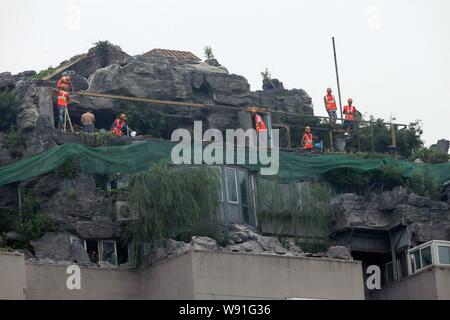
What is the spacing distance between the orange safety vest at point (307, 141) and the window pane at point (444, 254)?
Answer: 412 inches

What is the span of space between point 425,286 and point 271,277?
6689 mm

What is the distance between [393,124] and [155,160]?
14624 millimetres

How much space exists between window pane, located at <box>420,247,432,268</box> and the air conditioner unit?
10.5m

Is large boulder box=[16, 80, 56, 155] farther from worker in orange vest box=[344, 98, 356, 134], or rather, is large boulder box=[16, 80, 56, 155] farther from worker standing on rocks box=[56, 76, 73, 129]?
worker in orange vest box=[344, 98, 356, 134]

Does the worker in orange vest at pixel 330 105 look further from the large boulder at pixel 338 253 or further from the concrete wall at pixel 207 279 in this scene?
the concrete wall at pixel 207 279

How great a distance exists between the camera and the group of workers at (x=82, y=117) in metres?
69.1

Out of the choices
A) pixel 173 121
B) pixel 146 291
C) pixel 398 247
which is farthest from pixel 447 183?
pixel 146 291

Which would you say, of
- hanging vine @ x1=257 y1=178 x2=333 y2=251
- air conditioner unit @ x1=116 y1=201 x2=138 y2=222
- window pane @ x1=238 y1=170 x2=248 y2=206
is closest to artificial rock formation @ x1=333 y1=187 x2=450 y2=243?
hanging vine @ x1=257 y1=178 x2=333 y2=251

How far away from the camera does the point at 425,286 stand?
6331 centimetres

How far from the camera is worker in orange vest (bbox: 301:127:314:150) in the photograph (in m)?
72.4

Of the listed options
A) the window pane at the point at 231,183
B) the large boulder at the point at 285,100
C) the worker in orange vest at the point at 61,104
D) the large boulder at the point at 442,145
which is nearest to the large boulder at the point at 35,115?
the worker in orange vest at the point at 61,104

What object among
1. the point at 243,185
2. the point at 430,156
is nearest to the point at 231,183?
the point at 243,185

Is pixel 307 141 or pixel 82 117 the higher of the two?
pixel 82 117

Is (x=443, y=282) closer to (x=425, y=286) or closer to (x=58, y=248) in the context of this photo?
(x=425, y=286)
